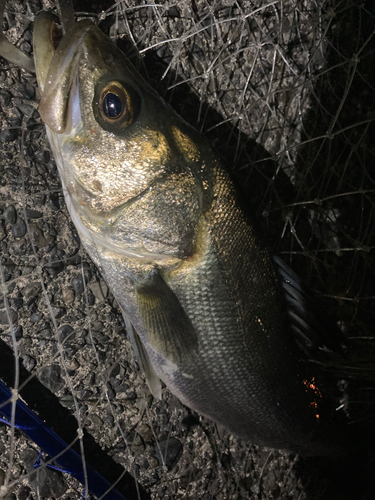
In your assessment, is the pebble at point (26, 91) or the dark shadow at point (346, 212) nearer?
the pebble at point (26, 91)

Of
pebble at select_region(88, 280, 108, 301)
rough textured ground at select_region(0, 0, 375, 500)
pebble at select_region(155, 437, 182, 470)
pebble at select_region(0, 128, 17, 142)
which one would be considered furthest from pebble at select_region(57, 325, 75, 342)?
pebble at select_region(0, 128, 17, 142)

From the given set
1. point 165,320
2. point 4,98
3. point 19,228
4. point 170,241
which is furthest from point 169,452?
point 4,98

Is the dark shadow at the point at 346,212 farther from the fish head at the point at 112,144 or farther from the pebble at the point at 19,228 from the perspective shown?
the pebble at the point at 19,228

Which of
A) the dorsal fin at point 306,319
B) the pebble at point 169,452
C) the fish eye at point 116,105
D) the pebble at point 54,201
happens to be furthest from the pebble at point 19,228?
the pebble at point 169,452

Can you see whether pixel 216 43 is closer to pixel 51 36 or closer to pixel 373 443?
pixel 51 36

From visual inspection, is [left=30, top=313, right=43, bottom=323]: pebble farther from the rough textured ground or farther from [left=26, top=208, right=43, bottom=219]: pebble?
[left=26, top=208, right=43, bottom=219]: pebble

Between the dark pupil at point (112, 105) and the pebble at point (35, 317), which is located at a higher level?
the dark pupil at point (112, 105)
